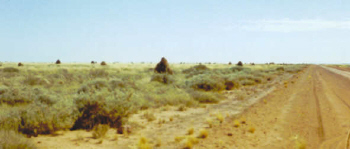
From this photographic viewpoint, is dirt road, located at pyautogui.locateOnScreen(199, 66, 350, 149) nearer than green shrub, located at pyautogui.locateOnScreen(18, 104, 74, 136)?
Yes

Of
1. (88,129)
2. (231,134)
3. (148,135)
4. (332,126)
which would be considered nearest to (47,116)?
(88,129)

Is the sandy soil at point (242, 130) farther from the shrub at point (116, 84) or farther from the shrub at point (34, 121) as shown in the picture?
the shrub at point (116, 84)

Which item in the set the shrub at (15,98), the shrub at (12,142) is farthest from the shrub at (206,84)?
the shrub at (12,142)

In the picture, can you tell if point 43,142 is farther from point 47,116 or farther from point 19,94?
point 19,94

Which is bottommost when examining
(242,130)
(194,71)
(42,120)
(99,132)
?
(242,130)

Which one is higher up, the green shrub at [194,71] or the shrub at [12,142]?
the green shrub at [194,71]

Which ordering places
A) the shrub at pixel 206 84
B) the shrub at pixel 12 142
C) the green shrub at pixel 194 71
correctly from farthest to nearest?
the green shrub at pixel 194 71
the shrub at pixel 206 84
the shrub at pixel 12 142

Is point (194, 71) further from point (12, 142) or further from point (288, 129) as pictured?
point (12, 142)

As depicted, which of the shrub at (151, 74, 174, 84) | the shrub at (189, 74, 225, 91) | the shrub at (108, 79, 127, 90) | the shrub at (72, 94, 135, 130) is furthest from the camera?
the shrub at (151, 74, 174, 84)

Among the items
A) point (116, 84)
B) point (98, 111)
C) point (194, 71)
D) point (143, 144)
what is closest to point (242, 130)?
point (143, 144)

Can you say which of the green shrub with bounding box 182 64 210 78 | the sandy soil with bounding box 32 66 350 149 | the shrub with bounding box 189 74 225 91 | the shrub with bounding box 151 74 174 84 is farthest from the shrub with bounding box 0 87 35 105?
the green shrub with bounding box 182 64 210 78

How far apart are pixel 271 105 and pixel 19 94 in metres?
12.3

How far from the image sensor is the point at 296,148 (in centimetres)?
670

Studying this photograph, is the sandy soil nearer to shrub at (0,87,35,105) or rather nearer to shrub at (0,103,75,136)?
shrub at (0,103,75,136)
